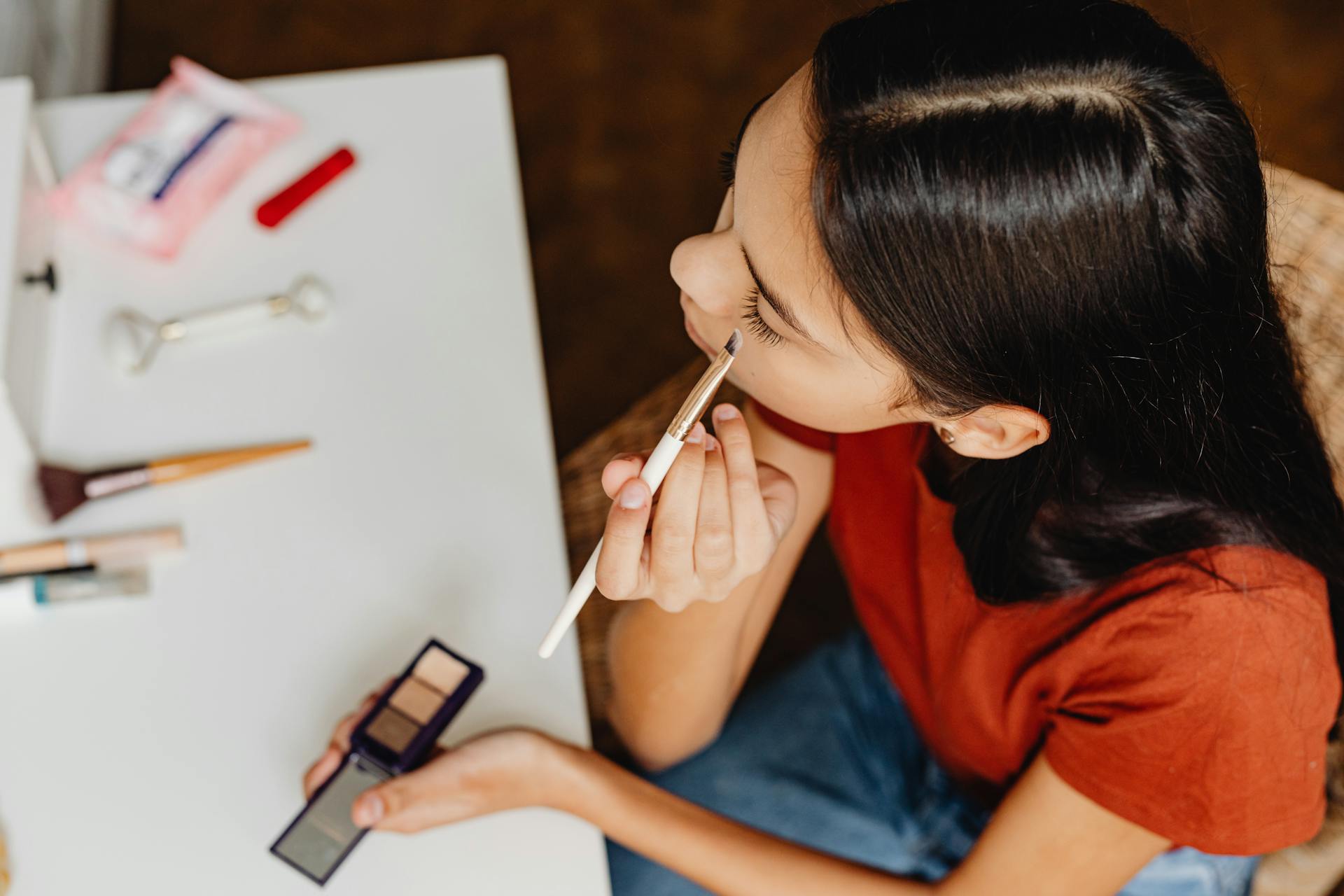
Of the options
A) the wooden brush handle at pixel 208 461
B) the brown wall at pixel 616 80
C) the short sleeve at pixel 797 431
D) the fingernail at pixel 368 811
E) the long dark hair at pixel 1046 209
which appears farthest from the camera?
the brown wall at pixel 616 80

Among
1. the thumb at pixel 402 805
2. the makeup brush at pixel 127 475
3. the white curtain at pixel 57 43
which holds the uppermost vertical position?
the white curtain at pixel 57 43

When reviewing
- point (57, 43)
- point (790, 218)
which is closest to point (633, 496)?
point (790, 218)

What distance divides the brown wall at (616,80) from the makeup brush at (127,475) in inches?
34.1

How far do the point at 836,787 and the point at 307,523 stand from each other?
1.43ft

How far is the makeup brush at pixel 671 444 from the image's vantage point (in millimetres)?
527

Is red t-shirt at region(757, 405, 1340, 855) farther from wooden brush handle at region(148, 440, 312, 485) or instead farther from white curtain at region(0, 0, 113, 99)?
white curtain at region(0, 0, 113, 99)

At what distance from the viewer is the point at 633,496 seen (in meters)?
0.54

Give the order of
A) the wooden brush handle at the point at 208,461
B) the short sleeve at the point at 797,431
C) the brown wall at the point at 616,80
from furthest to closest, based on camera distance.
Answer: the brown wall at the point at 616,80 → the short sleeve at the point at 797,431 → the wooden brush handle at the point at 208,461

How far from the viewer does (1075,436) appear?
59cm

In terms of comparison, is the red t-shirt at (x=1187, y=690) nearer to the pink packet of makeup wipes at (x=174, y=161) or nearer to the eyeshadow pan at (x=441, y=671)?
the eyeshadow pan at (x=441, y=671)

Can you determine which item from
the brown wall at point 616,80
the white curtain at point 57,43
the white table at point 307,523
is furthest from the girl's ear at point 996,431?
the white curtain at point 57,43

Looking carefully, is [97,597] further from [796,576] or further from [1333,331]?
[796,576]

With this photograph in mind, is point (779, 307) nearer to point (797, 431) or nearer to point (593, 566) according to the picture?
point (593, 566)

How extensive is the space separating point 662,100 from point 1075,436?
133 cm
